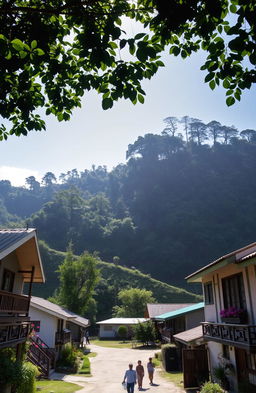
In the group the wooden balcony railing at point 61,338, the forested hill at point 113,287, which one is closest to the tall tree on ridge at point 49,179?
the forested hill at point 113,287

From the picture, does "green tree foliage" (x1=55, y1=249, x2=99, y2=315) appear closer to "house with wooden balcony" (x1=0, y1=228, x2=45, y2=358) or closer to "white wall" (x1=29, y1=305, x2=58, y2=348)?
"white wall" (x1=29, y1=305, x2=58, y2=348)

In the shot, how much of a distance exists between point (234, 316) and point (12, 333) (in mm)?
9381

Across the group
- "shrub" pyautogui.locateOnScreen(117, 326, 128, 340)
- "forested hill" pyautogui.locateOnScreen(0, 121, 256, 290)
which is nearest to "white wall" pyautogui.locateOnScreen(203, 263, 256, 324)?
"shrub" pyautogui.locateOnScreen(117, 326, 128, 340)

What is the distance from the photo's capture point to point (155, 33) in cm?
474

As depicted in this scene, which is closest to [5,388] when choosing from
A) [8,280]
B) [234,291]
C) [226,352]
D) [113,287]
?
[8,280]

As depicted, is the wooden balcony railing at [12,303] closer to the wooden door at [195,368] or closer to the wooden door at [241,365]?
the wooden door at [241,365]

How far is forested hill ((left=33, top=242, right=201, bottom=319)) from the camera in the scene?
74688 millimetres

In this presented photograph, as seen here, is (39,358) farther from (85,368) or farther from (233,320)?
(233,320)

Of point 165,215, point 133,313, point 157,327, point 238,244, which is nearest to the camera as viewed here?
point 157,327

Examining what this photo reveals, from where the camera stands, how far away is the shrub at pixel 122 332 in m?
51.6

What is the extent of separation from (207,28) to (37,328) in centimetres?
2532

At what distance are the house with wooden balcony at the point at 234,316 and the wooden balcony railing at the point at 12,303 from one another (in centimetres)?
877

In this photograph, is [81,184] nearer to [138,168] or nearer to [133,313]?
[138,168]

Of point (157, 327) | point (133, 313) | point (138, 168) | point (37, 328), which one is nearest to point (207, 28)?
point (37, 328)
